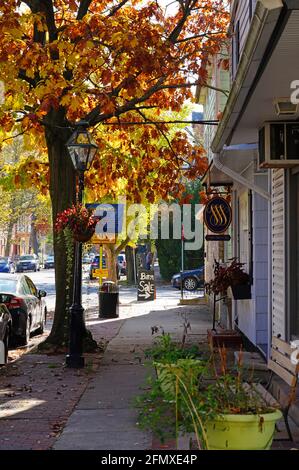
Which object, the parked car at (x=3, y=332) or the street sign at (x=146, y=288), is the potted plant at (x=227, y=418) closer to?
the parked car at (x=3, y=332)

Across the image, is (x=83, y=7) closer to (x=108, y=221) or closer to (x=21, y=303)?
(x=21, y=303)

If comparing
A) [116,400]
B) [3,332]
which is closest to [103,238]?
[3,332]

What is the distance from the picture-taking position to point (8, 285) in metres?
16.6

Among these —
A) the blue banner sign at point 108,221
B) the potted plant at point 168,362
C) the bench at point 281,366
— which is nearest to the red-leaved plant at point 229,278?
the bench at point 281,366

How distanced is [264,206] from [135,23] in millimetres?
4547

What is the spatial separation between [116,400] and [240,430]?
489cm

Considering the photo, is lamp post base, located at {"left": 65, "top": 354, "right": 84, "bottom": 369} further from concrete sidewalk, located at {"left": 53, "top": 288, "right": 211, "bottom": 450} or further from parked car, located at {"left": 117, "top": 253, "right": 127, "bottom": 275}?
parked car, located at {"left": 117, "top": 253, "right": 127, "bottom": 275}

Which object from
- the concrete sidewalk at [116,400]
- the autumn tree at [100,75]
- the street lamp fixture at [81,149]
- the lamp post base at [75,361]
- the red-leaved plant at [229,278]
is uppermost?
the autumn tree at [100,75]

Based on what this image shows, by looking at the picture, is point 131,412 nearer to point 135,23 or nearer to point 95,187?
point 135,23

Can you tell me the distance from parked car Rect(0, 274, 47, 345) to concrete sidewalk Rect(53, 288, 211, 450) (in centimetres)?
176

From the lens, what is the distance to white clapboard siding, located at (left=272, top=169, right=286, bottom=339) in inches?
402

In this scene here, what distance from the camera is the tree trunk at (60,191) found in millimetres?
15297

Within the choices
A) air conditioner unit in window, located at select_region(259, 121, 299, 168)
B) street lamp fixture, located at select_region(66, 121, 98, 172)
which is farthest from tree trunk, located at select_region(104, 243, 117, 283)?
air conditioner unit in window, located at select_region(259, 121, 299, 168)

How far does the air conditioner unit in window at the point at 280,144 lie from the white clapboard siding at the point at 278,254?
1.15m
